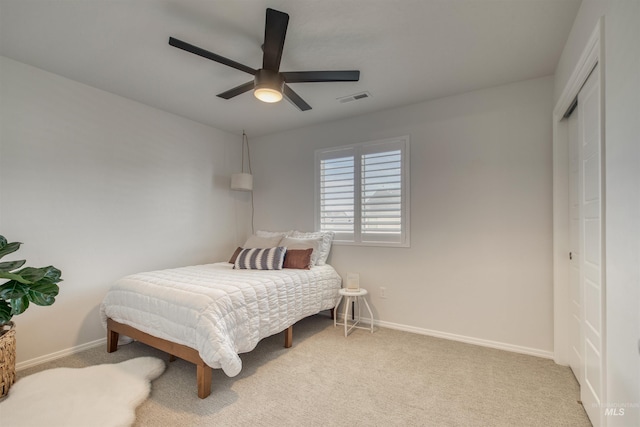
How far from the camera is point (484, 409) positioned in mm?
1931

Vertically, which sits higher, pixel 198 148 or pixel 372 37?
pixel 372 37

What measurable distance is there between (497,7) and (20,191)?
3902 millimetres

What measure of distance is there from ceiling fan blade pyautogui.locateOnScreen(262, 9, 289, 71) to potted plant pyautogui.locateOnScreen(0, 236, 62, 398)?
216 centimetres

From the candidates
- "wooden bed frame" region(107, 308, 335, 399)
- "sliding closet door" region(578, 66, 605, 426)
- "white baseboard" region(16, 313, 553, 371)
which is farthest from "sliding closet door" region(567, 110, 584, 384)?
"wooden bed frame" region(107, 308, 335, 399)

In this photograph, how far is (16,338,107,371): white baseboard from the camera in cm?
249

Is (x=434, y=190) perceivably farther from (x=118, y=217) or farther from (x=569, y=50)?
(x=118, y=217)

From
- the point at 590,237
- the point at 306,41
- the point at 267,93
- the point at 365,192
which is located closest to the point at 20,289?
the point at 267,93

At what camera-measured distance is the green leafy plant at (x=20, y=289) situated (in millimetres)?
1976

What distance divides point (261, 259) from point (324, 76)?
81.4 inches

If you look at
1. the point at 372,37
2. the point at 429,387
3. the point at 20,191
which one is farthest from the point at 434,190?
the point at 20,191

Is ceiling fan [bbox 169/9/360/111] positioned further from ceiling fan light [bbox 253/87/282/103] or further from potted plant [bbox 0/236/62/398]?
potted plant [bbox 0/236/62/398]

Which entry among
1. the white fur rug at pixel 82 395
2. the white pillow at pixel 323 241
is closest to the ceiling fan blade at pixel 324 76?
the white pillow at pixel 323 241

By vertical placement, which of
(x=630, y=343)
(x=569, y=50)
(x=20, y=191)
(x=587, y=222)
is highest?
(x=569, y=50)

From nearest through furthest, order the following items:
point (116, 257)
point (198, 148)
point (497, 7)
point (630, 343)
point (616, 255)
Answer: point (630, 343) → point (616, 255) → point (497, 7) → point (116, 257) → point (198, 148)
